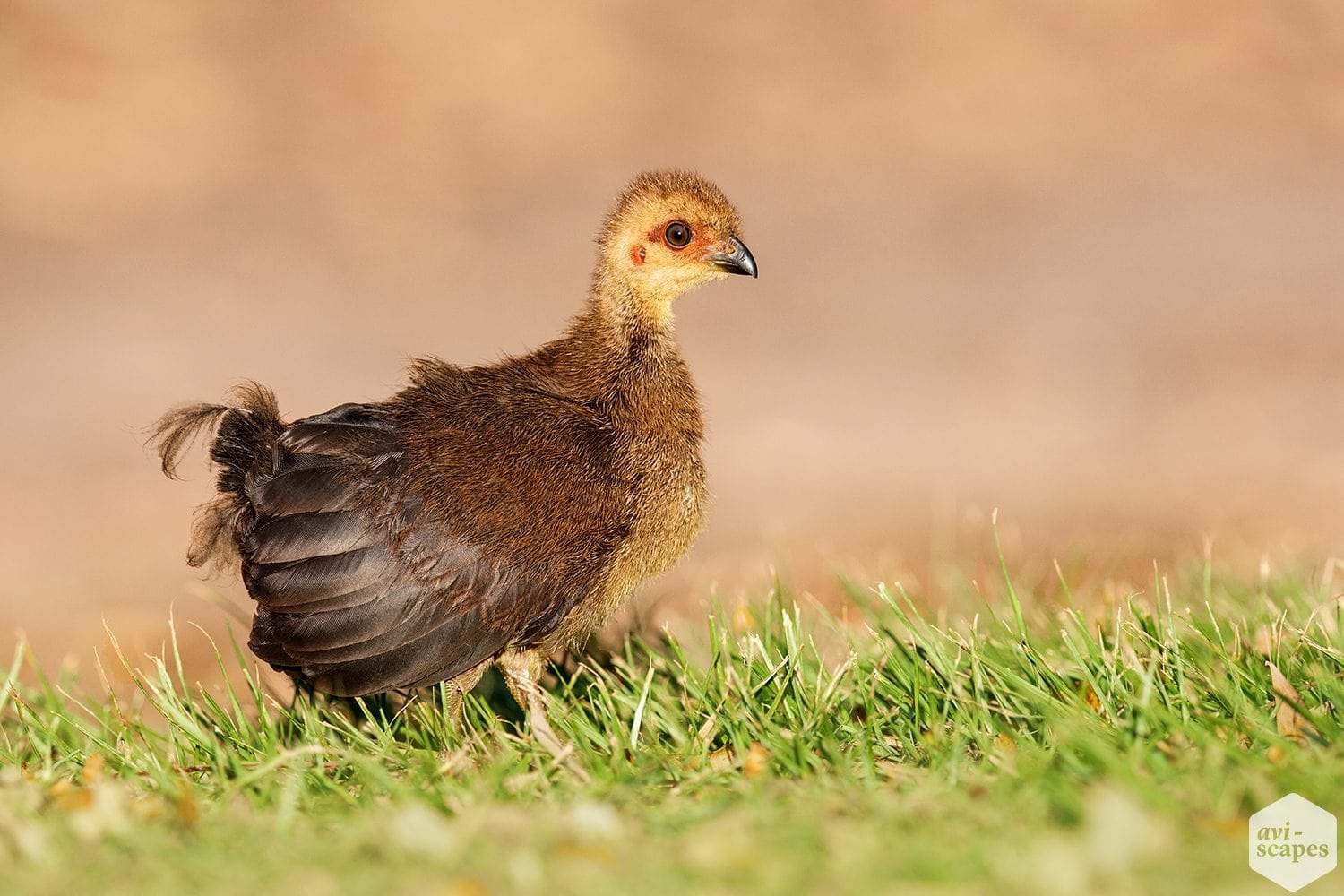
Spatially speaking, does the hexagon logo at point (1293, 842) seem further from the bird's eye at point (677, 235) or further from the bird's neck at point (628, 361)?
the bird's eye at point (677, 235)

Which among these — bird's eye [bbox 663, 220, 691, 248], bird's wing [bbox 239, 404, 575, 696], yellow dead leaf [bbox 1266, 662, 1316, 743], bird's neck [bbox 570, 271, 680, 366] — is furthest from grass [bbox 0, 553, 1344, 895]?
bird's eye [bbox 663, 220, 691, 248]

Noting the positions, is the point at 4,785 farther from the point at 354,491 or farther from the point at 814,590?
the point at 814,590

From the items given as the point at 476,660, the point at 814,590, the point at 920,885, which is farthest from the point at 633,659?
the point at 920,885

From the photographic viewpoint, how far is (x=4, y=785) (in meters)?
3.66

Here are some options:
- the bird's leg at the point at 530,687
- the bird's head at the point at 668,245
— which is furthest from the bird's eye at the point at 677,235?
the bird's leg at the point at 530,687

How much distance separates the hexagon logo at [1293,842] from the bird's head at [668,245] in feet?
10.0

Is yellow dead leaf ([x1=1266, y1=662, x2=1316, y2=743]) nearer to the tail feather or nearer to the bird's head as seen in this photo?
the bird's head

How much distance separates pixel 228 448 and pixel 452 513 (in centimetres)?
90

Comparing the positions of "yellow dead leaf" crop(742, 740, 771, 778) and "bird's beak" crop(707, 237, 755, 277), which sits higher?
"bird's beak" crop(707, 237, 755, 277)

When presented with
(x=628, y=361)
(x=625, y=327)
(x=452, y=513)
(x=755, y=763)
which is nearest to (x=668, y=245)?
(x=625, y=327)

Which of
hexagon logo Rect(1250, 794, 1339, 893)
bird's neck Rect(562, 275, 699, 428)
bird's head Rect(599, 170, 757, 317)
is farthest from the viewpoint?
bird's head Rect(599, 170, 757, 317)

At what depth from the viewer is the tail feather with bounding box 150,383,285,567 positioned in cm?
434

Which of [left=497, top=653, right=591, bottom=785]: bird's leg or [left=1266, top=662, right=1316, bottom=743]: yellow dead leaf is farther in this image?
[left=497, top=653, right=591, bottom=785]: bird's leg

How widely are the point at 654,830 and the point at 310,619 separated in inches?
64.7
